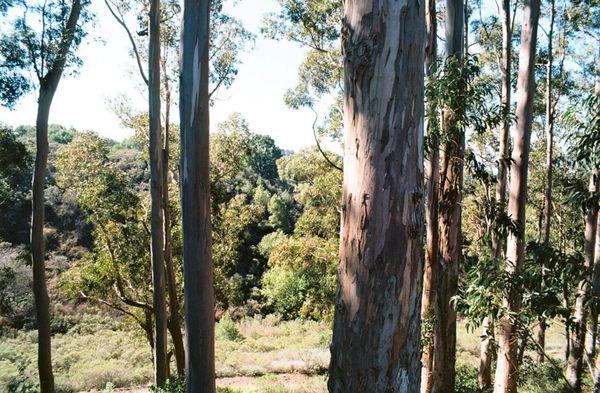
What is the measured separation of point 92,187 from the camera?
10477 mm

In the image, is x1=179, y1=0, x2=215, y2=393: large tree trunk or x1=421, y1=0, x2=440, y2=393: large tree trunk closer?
x1=179, y1=0, x2=215, y2=393: large tree trunk

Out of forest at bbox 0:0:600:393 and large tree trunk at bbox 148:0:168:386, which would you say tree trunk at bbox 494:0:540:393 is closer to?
forest at bbox 0:0:600:393

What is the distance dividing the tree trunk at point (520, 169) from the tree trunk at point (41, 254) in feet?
22.2

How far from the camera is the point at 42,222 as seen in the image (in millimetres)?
7398

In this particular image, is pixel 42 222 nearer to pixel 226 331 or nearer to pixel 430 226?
pixel 430 226

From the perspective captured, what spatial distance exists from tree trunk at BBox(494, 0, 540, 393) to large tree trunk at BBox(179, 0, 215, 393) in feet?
11.5

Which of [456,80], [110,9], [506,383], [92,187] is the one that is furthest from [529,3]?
[92,187]

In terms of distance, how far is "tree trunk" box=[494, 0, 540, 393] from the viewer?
206 inches

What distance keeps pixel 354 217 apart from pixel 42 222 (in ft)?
24.3

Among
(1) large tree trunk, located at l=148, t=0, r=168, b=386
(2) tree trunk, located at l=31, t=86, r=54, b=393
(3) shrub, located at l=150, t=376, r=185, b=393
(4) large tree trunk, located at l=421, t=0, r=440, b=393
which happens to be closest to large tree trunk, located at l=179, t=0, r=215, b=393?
(4) large tree trunk, located at l=421, t=0, r=440, b=393

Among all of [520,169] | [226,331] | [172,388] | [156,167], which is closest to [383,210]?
[520,169]

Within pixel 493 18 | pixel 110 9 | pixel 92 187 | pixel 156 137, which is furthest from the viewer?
pixel 493 18

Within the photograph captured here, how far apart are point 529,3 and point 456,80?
244 cm

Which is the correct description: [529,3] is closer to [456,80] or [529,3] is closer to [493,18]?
[456,80]
